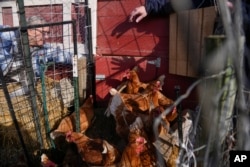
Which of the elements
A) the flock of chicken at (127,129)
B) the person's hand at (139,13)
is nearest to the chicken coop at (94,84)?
the flock of chicken at (127,129)

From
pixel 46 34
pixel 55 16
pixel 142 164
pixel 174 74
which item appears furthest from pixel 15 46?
pixel 142 164

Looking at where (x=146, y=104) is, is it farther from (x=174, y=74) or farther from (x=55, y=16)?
(x=55, y=16)

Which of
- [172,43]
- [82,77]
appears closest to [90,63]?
[82,77]

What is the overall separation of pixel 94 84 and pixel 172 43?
112 centimetres

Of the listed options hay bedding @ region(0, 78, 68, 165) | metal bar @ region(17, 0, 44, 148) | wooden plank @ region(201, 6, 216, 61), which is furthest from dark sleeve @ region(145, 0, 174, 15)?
hay bedding @ region(0, 78, 68, 165)

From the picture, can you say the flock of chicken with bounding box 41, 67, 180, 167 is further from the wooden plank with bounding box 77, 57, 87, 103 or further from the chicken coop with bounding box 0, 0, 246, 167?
the wooden plank with bounding box 77, 57, 87, 103

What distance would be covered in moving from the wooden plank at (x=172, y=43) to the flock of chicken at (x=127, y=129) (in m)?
0.15

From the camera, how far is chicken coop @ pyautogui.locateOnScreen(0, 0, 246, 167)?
225 centimetres

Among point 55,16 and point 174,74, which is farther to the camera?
point 55,16

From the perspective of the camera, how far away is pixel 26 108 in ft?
9.48

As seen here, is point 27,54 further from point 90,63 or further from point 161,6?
point 161,6

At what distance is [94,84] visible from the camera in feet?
11.6

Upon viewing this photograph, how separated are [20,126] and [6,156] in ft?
0.98

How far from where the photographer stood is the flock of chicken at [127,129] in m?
2.08
